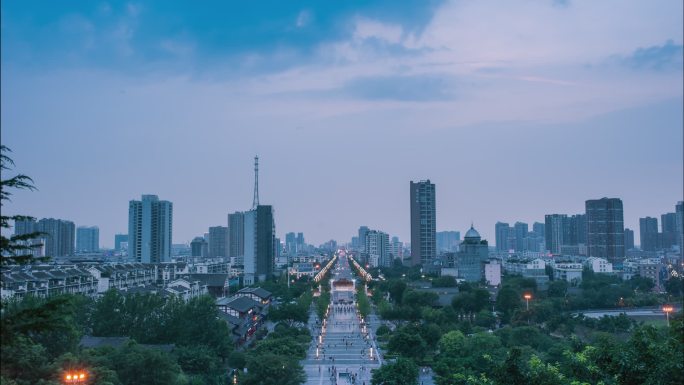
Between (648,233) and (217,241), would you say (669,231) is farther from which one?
(217,241)

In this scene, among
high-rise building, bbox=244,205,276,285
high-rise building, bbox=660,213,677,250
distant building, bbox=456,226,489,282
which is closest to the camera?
distant building, bbox=456,226,489,282

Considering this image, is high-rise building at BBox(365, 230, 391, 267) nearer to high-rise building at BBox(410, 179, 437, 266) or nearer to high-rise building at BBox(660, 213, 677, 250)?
high-rise building at BBox(410, 179, 437, 266)

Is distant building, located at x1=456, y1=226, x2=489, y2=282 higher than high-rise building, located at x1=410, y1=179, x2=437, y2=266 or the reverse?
the reverse

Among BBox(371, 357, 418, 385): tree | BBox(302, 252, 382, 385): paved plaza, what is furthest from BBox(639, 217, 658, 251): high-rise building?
BBox(371, 357, 418, 385): tree

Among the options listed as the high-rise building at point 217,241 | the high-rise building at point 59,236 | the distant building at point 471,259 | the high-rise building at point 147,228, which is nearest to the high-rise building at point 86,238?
the high-rise building at point 217,241

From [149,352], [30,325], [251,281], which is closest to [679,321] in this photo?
[30,325]

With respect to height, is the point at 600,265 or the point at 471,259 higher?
the point at 471,259

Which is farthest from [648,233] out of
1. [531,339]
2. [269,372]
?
[269,372]

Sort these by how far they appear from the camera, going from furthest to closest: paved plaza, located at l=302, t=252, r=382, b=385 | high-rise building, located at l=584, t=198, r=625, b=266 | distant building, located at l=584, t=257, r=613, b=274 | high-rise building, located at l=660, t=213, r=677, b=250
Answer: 1. high-rise building, located at l=660, t=213, r=677, b=250
2. high-rise building, located at l=584, t=198, r=625, b=266
3. distant building, located at l=584, t=257, r=613, b=274
4. paved plaza, located at l=302, t=252, r=382, b=385
